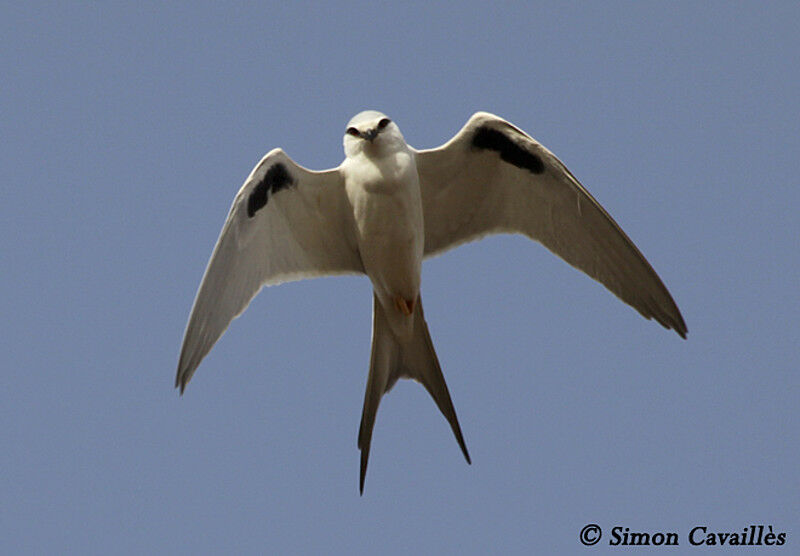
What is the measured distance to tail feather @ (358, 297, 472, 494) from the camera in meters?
8.75

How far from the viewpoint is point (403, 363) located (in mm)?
8859

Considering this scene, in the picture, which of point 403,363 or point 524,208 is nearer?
point 403,363

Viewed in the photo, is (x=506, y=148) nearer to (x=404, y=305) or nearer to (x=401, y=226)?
(x=401, y=226)

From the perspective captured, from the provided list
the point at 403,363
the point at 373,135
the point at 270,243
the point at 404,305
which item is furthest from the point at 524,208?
the point at 270,243

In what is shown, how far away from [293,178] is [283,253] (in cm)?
64

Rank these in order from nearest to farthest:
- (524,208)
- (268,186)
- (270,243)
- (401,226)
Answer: (401,226), (268,186), (270,243), (524,208)

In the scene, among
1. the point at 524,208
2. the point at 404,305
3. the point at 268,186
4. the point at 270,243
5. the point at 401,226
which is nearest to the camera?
the point at 401,226

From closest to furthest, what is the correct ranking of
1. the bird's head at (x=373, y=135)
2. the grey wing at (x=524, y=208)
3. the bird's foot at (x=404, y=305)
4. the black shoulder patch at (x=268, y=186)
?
the bird's head at (x=373, y=135)
the black shoulder patch at (x=268, y=186)
the grey wing at (x=524, y=208)
the bird's foot at (x=404, y=305)

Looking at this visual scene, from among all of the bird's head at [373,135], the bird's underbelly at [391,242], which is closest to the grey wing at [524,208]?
the bird's head at [373,135]

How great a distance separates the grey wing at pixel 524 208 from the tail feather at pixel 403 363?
66 centimetres

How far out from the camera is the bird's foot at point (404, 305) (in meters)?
8.73

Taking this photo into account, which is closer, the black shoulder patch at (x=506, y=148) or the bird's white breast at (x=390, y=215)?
the bird's white breast at (x=390, y=215)

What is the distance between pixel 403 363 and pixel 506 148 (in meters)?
1.79

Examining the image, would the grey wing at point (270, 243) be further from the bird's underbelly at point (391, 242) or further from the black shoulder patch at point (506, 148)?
the black shoulder patch at point (506, 148)
